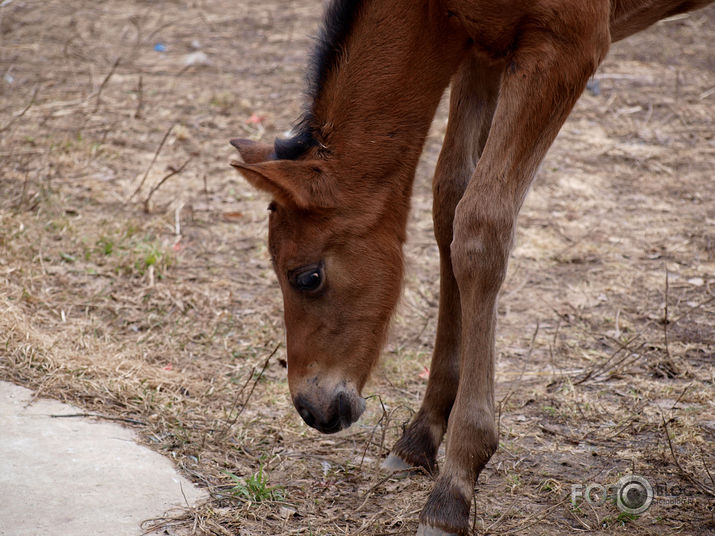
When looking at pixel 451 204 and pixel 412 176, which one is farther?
pixel 451 204

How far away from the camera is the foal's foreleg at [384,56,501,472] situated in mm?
3549

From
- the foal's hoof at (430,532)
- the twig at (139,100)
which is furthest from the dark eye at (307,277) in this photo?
the twig at (139,100)

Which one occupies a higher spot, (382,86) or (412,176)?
(382,86)

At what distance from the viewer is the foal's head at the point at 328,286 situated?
319 centimetres

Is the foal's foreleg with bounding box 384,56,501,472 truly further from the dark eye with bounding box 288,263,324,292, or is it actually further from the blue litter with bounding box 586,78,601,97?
the blue litter with bounding box 586,78,601,97

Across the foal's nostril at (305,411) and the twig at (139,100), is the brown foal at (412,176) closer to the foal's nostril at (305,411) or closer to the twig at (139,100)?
the foal's nostril at (305,411)

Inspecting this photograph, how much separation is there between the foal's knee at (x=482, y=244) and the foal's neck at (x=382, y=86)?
1.67 feet

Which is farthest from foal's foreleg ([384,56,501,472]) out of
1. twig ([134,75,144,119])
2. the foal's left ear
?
twig ([134,75,144,119])

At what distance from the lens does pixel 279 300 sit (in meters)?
4.97

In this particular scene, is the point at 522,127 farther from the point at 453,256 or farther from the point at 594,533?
the point at 594,533

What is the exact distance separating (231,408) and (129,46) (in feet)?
19.9

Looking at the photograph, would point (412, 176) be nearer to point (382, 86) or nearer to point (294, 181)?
point (382, 86)

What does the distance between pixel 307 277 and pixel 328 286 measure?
0.10 m

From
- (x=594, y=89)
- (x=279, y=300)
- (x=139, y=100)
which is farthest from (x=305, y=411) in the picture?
(x=594, y=89)
